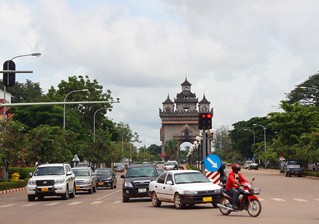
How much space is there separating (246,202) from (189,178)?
469 cm

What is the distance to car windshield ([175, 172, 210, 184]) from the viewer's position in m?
24.2

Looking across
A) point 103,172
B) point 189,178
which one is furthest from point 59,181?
point 103,172

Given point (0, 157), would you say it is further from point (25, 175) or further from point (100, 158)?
point (100, 158)

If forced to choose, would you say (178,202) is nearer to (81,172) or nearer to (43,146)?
(81,172)

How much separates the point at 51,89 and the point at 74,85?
135 inches

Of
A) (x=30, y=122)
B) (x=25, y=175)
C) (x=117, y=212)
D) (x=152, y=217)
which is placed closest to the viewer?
(x=152, y=217)

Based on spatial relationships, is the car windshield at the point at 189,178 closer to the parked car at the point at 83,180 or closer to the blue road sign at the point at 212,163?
the blue road sign at the point at 212,163

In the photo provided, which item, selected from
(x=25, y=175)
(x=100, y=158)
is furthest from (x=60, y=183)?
(x=100, y=158)

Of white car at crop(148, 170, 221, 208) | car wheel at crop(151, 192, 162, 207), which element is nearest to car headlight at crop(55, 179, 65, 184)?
white car at crop(148, 170, 221, 208)

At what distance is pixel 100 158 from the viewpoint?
85.0 m

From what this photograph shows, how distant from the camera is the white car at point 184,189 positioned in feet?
75.5

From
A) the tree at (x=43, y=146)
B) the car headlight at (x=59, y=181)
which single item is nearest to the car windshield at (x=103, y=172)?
the tree at (x=43, y=146)

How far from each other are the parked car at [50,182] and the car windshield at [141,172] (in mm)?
3616

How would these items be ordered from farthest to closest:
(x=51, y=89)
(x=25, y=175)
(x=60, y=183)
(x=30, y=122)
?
(x=51, y=89) → (x=30, y=122) → (x=25, y=175) → (x=60, y=183)
